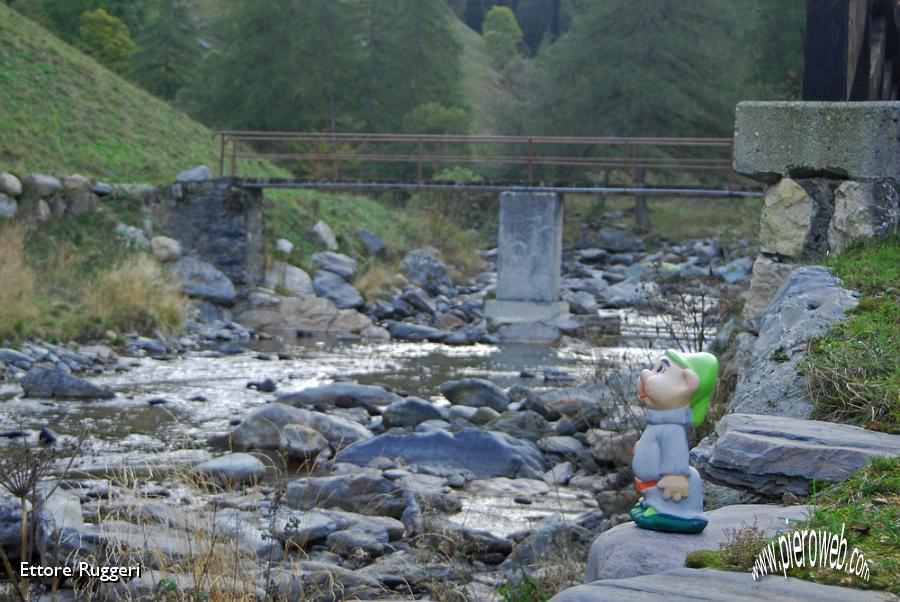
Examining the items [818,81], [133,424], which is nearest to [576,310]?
[133,424]

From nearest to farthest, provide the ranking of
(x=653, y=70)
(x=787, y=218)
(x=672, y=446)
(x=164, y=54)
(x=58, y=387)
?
(x=672, y=446), (x=787, y=218), (x=58, y=387), (x=653, y=70), (x=164, y=54)

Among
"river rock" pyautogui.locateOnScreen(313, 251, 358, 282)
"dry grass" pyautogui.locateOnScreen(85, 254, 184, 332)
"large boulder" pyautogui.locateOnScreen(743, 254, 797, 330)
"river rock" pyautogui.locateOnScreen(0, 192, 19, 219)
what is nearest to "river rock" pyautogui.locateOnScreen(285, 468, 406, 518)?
"large boulder" pyautogui.locateOnScreen(743, 254, 797, 330)

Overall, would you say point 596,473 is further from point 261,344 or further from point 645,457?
point 261,344

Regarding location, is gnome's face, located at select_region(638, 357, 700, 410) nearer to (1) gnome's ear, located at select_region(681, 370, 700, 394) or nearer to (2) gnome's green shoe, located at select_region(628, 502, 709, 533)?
(1) gnome's ear, located at select_region(681, 370, 700, 394)

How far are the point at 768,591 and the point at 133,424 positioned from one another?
8.64 meters

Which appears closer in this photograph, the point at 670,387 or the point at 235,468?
the point at 670,387

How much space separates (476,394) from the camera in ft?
40.9

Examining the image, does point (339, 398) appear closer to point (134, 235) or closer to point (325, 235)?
point (134, 235)

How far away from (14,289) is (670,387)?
1345 cm

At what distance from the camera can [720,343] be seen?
867 cm

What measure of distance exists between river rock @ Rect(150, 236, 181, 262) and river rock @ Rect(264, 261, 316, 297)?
1778mm

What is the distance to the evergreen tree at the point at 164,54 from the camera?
142 ft

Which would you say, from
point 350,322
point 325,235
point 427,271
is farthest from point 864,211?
point 325,235

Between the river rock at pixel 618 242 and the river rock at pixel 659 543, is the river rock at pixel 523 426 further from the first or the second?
the river rock at pixel 618 242
